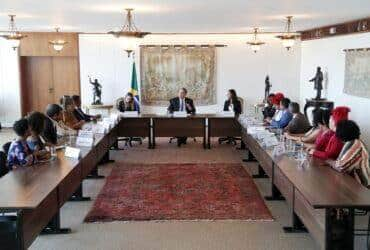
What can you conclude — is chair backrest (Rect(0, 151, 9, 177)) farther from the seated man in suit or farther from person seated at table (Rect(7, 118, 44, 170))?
the seated man in suit

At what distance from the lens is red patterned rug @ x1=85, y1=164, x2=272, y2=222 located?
5410 millimetres

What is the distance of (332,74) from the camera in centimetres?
985

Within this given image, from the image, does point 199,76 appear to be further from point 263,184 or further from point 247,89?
point 263,184

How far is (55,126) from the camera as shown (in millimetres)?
6430

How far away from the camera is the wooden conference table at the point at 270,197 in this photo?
3469 millimetres

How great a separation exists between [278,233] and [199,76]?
7979 millimetres

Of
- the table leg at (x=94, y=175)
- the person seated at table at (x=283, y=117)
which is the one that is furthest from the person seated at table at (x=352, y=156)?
the table leg at (x=94, y=175)

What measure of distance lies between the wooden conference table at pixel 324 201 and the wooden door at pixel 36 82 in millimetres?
9152

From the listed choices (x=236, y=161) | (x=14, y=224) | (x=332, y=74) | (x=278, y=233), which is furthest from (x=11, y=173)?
(x=332, y=74)

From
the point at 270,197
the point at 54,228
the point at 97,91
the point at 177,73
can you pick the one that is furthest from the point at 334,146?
the point at 97,91

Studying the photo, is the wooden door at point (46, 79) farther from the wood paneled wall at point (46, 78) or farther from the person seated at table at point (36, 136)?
the person seated at table at point (36, 136)

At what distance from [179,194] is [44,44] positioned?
303 inches

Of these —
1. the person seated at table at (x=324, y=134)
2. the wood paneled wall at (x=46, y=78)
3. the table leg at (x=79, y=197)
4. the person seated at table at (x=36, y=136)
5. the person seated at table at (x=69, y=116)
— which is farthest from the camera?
the wood paneled wall at (x=46, y=78)

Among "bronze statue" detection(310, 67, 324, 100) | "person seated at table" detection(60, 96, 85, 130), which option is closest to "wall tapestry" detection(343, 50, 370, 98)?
"bronze statue" detection(310, 67, 324, 100)
